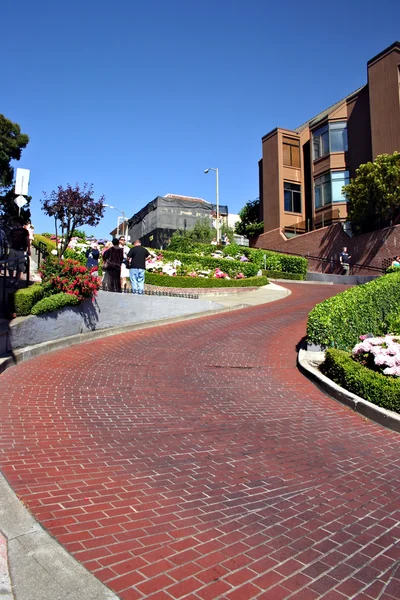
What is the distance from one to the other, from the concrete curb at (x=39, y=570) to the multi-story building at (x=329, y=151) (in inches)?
1242

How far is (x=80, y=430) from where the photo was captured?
5.59m

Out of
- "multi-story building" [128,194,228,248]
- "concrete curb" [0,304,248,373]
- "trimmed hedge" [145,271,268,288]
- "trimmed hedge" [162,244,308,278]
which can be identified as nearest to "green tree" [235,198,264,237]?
"multi-story building" [128,194,228,248]

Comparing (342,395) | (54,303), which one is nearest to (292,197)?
(54,303)

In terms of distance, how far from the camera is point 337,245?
31938 millimetres

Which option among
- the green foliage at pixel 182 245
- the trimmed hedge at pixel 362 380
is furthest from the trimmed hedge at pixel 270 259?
the trimmed hedge at pixel 362 380

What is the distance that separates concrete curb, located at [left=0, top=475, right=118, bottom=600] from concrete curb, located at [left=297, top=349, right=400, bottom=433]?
5188mm

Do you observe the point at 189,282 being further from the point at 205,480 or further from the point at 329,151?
the point at 329,151

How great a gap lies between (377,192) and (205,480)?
2654 centimetres

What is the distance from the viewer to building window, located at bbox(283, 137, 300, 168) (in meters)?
39.3

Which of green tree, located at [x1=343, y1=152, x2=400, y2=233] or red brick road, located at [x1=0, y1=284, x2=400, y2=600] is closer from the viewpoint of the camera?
red brick road, located at [x1=0, y1=284, x2=400, y2=600]

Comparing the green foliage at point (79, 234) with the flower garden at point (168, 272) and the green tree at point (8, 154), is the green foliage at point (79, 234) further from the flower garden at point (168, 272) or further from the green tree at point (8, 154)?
the green tree at point (8, 154)

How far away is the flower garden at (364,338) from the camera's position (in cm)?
744

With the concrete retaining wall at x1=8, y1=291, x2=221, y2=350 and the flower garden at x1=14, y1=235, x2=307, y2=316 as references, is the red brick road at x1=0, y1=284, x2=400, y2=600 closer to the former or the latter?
the concrete retaining wall at x1=8, y1=291, x2=221, y2=350

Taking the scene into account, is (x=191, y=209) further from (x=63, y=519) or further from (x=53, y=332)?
(x=63, y=519)
